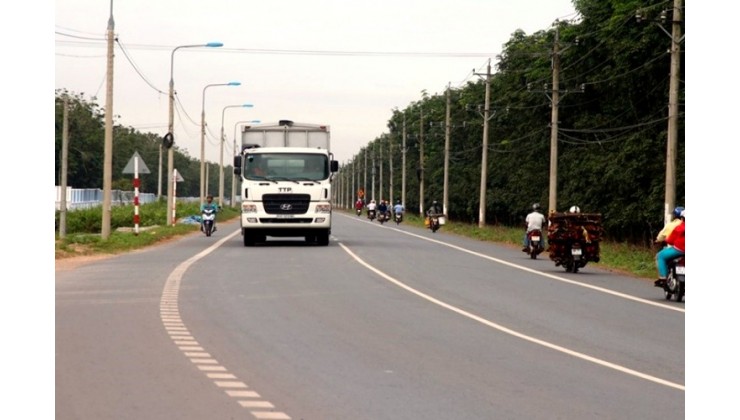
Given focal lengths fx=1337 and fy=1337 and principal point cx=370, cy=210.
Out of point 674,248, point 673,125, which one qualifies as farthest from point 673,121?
point 674,248

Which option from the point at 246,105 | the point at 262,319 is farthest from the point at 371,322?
the point at 246,105

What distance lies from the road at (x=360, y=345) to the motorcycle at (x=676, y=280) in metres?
0.32

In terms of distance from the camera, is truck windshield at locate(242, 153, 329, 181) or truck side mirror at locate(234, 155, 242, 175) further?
truck side mirror at locate(234, 155, 242, 175)

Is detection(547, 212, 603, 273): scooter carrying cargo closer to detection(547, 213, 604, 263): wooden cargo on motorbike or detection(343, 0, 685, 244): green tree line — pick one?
detection(547, 213, 604, 263): wooden cargo on motorbike

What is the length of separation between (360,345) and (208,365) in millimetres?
2266

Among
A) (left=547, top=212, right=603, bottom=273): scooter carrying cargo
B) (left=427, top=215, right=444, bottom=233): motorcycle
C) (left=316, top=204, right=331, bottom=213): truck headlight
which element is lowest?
(left=427, top=215, right=444, bottom=233): motorcycle

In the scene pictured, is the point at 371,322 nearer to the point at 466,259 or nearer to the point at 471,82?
the point at 466,259

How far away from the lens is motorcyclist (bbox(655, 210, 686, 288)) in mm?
21578

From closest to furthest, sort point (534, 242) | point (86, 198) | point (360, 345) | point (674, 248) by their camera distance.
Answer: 1. point (360, 345)
2. point (674, 248)
3. point (534, 242)
4. point (86, 198)

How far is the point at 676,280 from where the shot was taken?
2169cm

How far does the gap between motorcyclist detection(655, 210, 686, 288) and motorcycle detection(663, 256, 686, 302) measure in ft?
0.27

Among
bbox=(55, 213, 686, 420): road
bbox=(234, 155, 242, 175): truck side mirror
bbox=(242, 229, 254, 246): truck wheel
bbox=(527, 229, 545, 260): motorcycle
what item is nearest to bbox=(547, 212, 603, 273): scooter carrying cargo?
bbox=(55, 213, 686, 420): road

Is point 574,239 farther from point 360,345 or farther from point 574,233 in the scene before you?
point 360,345
